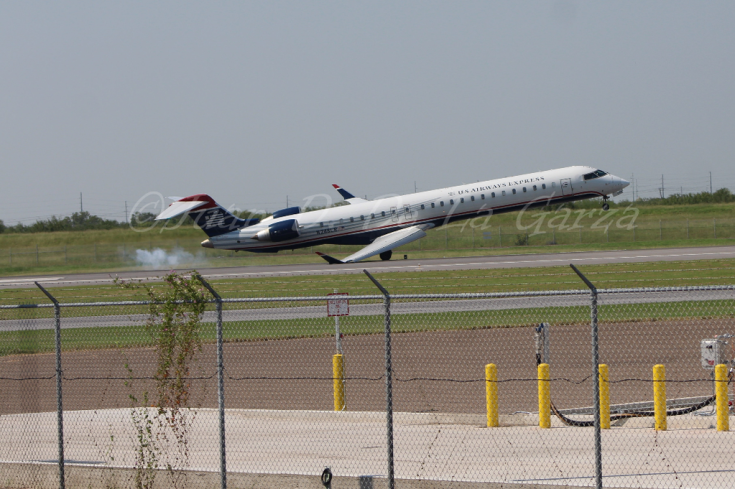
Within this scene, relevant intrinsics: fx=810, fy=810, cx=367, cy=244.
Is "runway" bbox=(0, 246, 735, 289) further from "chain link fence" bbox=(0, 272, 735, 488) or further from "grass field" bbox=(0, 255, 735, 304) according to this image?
"chain link fence" bbox=(0, 272, 735, 488)

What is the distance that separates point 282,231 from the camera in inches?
1799

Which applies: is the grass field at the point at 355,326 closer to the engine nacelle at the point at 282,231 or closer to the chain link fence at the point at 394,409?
the chain link fence at the point at 394,409

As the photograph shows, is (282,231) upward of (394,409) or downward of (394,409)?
upward

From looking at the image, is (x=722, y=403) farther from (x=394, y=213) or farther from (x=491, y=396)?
(x=394, y=213)

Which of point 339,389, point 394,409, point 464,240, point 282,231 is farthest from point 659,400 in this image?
point 464,240

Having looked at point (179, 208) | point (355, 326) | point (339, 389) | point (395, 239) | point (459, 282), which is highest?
point (179, 208)

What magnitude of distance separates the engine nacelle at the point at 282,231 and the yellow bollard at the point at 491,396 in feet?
115

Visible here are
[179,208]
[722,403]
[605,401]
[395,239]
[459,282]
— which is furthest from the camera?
[179,208]

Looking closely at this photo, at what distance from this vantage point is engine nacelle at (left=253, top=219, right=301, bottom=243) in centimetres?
4566

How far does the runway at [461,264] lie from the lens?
4172 centimetres

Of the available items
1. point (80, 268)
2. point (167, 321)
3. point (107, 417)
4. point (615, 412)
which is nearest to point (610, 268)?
point (615, 412)

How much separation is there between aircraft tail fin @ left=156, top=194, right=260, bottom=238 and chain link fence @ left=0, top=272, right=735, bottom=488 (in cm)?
2468

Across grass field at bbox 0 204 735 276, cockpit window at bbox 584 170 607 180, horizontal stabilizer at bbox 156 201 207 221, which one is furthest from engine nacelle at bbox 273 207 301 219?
cockpit window at bbox 584 170 607 180

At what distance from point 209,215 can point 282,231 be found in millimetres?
4666
